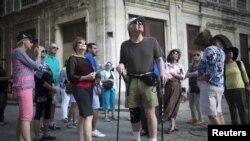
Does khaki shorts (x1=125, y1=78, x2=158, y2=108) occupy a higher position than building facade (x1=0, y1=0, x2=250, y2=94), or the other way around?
building facade (x1=0, y1=0, x2=250, y2=94)

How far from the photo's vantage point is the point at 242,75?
8227 mm

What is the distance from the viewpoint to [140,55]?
213 inches

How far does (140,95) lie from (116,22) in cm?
1079

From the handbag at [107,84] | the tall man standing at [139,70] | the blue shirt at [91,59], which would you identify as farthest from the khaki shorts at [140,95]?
the handbag at [107,84]

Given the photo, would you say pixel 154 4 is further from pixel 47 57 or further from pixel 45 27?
pixel 47 57

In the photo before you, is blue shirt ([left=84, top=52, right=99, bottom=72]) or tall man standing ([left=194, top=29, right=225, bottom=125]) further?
blue shirt ([left=84, top=52, right=99, bottom=72])

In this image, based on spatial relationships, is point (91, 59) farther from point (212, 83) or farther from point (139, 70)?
point (212, 83)

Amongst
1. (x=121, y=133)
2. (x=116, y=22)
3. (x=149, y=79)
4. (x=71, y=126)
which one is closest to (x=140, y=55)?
(x=149, y=79)

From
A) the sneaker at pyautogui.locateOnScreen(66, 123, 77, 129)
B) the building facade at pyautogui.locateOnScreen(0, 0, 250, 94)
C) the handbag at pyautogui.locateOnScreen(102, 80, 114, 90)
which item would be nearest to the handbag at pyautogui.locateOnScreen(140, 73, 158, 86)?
the sneaker at pyautogui.locateOnScreen(66, 123, 77, 129)

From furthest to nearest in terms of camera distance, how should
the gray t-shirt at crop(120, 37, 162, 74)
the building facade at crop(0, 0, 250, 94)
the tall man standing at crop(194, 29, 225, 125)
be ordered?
the building facade at crop(0, 0, 250, 94) → the tall man standing at crop(194, 29, 225, 125) → the gray t-shirt at crop(120, 37, 162, 74)

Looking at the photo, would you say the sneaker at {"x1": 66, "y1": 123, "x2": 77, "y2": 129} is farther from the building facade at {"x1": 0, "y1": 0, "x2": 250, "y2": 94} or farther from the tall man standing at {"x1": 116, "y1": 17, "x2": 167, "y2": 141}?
the building facade at {"x1": 0, "y1": 0, "x2": 250, "y2": 94}

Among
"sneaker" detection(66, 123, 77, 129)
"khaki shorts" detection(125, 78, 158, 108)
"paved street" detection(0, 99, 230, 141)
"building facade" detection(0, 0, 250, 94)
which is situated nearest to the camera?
"khaki shorts" detection(125, 78, 158, 108)

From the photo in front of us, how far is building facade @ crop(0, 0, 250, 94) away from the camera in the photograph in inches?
628

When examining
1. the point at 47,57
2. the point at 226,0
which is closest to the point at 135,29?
the point at 47,57
